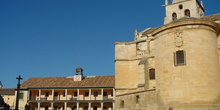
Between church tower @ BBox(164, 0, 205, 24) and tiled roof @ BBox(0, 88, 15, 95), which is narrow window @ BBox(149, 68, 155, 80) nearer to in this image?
church tower @ BBox(164, 0, 205, 24)

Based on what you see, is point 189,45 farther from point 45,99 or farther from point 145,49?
point 45,99

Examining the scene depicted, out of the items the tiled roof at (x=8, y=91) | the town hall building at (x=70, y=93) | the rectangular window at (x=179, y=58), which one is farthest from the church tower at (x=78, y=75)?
the rectangular window at (x=179, y=58)

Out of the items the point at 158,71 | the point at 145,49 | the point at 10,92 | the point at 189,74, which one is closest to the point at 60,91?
the point at 10,92

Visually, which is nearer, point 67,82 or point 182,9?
point 182,9

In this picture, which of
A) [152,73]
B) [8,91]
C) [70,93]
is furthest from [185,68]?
[8,91]

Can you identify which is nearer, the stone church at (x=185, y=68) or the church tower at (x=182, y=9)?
the stone church at (x=185, y=68)

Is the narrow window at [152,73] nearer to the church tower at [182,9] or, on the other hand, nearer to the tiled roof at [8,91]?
the church tower at [182,9]

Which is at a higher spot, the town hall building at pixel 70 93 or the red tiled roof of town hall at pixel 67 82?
the red tiled roof of town hall at pixel 67 82

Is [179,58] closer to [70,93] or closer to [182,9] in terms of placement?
[182,9]

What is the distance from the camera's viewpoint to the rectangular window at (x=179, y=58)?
19312mm

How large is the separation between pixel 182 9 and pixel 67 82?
21.6m

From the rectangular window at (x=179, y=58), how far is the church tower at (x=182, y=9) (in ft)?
59.1

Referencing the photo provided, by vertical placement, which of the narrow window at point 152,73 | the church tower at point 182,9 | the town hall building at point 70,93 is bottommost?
the town hall building at point 70,93

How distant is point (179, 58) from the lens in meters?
19.5
